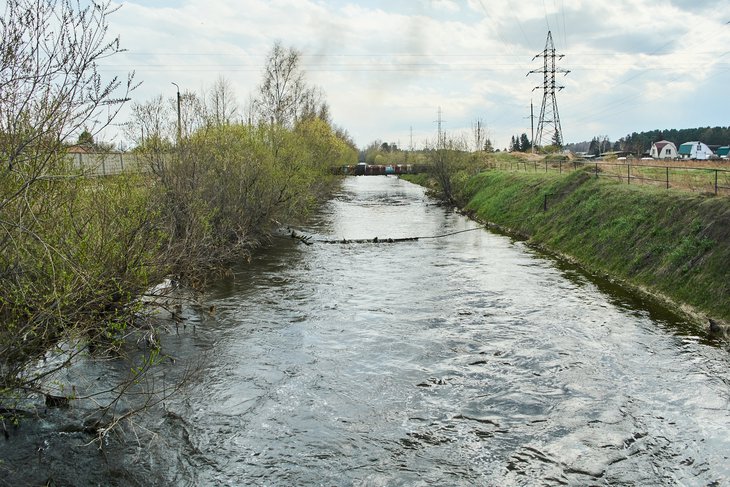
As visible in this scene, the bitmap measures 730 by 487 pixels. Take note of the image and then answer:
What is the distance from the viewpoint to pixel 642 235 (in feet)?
78.6

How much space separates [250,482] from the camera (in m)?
8.96

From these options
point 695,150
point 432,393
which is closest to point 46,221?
point 432,393

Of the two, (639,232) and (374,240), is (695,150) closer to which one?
(374,240)

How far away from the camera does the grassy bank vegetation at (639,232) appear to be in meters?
18.6

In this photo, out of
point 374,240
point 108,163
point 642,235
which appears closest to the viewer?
point 108,163

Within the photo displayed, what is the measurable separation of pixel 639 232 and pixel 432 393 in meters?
16.1

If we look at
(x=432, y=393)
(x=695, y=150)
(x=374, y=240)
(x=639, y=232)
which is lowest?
(x=432, y=393)

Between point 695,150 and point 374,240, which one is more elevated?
point 695,150

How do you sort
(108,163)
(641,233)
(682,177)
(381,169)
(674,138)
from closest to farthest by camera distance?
(108,163), (641,233), (682,177), (381,169), (674,138)

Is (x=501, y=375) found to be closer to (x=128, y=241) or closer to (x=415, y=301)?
(x=415, y=301)

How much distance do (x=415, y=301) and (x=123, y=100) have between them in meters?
13.2

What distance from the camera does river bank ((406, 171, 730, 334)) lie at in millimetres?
18344

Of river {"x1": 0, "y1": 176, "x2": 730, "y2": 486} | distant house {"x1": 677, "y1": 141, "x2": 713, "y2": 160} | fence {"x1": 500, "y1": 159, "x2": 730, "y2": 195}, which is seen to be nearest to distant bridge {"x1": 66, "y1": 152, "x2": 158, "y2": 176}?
river {"x1": 0, "y1": 176, "x2": 730, "y2": 486}

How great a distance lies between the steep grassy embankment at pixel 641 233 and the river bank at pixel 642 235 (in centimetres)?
3
